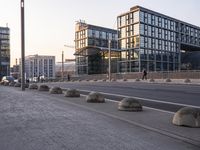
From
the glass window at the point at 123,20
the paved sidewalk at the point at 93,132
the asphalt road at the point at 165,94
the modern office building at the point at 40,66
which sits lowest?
the paved sidewalk at the point at 93,132

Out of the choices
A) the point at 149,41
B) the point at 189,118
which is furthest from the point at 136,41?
the point at 189,118

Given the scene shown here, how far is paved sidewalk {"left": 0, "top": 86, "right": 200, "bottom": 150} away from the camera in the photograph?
25.4 feet

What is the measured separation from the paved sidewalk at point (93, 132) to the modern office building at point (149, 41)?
216ft

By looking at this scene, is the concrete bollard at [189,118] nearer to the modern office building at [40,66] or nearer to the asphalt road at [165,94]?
the asphalt road at [165,94]

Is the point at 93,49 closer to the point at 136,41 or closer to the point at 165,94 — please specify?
the point at 136,41

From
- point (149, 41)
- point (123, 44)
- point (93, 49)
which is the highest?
point (149, 41)

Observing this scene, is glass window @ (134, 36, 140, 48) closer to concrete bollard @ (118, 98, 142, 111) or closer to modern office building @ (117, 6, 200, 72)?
modern office building @ (117, 6, 200, 72)

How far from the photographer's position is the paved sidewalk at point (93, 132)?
7.75 m

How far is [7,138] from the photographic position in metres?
8.61

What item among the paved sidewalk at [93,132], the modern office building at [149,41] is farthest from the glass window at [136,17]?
the paved sidewalk at [93,132]

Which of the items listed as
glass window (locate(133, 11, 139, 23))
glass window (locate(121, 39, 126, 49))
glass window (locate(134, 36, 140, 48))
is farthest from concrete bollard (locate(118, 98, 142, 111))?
glass window (locate(121, 39, 126, 49))

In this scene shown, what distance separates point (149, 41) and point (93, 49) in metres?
18.8

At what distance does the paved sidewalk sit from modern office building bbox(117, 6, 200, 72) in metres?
65.7

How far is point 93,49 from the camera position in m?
95.4
